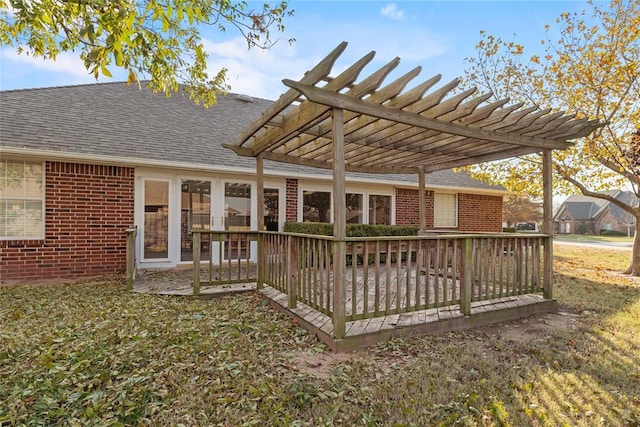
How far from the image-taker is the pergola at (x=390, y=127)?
10.6ft

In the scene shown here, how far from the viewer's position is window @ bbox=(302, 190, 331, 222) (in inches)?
379

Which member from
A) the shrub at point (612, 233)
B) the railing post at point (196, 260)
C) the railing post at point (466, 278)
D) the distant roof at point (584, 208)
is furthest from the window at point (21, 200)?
the distant roof at point (584, 208)

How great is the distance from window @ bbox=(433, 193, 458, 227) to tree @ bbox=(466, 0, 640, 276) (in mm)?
2538

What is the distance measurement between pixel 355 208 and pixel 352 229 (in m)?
→ 2.30

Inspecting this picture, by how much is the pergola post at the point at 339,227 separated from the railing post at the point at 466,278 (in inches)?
70.4

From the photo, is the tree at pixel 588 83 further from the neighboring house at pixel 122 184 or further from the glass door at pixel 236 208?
the glass door at pixel 236 208

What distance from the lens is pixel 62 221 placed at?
6941mm

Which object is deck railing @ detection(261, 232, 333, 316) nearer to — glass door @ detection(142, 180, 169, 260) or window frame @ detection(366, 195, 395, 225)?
glass door @ detection(142, 180, 169, 260)

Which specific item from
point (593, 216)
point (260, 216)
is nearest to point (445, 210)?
point (260, 216)

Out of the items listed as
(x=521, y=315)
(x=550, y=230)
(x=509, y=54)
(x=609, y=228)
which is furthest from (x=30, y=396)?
(x=609, y=228)

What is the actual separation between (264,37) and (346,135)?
1706mm

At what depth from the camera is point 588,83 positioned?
8.05 m

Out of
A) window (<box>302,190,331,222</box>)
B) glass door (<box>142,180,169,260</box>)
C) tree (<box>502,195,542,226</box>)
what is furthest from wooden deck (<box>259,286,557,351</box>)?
tree (<box>502,195,542,226</box>)

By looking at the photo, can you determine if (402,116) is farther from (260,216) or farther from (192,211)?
(192,211)
